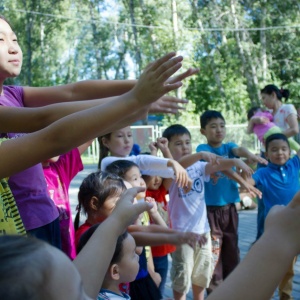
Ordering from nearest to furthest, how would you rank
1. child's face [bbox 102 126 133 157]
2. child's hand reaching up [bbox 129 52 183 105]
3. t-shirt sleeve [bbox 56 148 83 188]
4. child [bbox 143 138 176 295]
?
child's hand reaching up [bbox 129 52 183 105] < t-shirt sleeve [bbox 56 148 83 188] < child [bbox 143 138 176 295] < child's face [bbox 102 126 133 157]

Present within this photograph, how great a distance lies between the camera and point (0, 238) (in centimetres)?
94

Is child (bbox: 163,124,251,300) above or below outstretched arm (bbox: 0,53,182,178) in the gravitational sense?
below

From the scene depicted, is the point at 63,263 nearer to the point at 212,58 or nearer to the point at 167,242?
the point at 167,242

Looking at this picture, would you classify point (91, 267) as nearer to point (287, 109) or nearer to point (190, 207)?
point (190, 207)

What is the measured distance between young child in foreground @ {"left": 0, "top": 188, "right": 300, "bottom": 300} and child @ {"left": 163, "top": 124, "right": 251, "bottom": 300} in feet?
8.66

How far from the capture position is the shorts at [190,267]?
4.08m

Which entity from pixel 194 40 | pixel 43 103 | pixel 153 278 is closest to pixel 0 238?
pixel 43 103

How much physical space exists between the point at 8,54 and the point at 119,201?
76 centimetres

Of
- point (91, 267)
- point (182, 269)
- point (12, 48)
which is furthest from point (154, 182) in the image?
point (91, 267)

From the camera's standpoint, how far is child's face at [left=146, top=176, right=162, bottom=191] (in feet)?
12.8

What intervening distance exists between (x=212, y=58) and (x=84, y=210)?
2554 cm

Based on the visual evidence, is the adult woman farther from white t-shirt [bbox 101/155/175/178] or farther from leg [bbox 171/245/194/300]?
white t-shirt [bbox 101/155/175/178]

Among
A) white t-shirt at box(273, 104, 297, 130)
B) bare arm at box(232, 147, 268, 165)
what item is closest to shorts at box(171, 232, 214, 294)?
bare arm at box(232, 147, 268, 165)

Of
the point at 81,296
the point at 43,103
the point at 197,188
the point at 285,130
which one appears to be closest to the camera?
the point at 81,296
